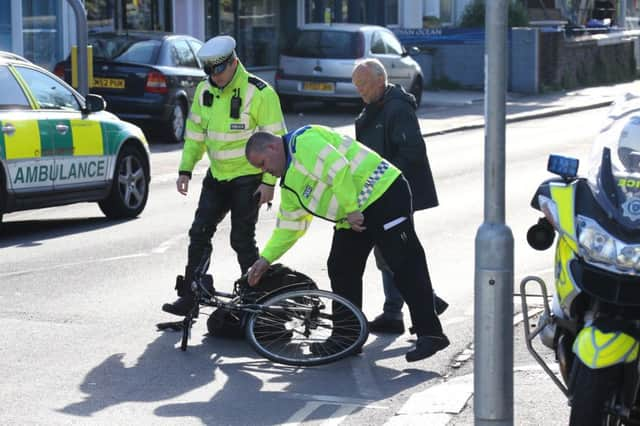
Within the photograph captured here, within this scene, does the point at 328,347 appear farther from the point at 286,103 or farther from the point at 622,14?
the point at 622,14

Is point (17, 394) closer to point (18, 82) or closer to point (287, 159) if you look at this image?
point (287, 159)

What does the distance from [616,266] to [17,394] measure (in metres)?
3.24

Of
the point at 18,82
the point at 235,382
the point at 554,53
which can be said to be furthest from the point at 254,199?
the point at 554,53

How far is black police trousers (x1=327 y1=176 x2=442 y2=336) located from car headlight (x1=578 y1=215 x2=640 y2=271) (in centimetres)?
243

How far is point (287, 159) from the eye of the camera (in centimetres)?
741

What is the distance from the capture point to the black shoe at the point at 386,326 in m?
8.60

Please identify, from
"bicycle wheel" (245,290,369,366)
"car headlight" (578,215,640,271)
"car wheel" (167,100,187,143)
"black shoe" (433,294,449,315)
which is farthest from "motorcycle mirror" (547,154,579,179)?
"car wheel" (167,100,187,143)

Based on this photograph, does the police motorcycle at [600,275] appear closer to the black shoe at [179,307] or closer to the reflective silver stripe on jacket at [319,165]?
the reflective silver stripe on jacket at [319,165]

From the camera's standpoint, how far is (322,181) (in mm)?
7387

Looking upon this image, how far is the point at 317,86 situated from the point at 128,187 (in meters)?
12.8

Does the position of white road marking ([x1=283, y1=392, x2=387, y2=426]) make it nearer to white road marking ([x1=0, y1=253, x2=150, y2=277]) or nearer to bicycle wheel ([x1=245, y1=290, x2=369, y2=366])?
bicycle wheel ([x1=245, y1=290, x2=369, y2=366])

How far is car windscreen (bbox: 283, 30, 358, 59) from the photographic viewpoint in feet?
86.5

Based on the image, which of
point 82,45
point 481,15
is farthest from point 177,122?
point 481,15

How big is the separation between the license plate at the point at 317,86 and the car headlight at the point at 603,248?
68.8 feet
